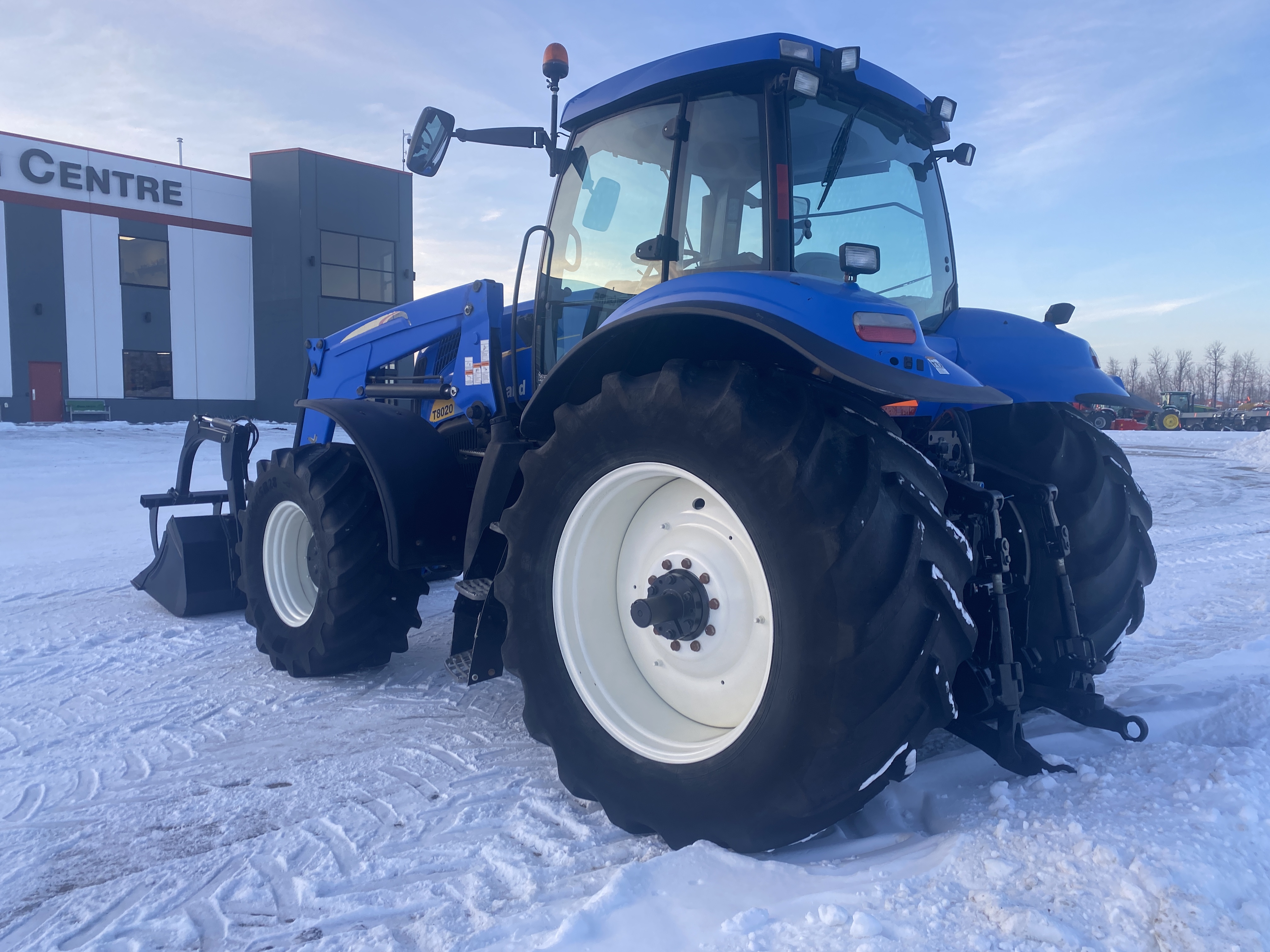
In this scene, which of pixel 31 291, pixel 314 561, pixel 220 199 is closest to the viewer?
pixel 314 561

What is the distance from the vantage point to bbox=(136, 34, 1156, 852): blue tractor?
1.92m

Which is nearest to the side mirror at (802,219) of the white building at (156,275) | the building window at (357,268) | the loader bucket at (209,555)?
the loader bucket at (209,555)

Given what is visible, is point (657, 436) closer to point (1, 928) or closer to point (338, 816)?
point (338, 816)

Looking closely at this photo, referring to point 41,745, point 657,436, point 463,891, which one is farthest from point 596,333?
point 41,745

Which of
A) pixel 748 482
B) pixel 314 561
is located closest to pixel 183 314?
pixel 314 561

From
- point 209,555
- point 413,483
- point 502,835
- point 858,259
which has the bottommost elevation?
point 502,835

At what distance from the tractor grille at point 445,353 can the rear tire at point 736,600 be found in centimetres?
172

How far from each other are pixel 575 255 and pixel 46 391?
999 inches

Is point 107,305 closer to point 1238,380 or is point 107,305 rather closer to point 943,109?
point 943,109

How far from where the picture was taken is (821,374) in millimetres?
2268

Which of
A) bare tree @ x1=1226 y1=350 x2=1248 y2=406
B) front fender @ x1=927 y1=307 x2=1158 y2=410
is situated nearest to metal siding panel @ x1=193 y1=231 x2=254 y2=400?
front fender @ x1=927 y1=307 x2=1158 y2=410

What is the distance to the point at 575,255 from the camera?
3289 millimetres

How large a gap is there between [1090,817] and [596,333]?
1.77m

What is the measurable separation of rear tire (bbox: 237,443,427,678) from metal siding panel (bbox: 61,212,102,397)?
77.2 ft
